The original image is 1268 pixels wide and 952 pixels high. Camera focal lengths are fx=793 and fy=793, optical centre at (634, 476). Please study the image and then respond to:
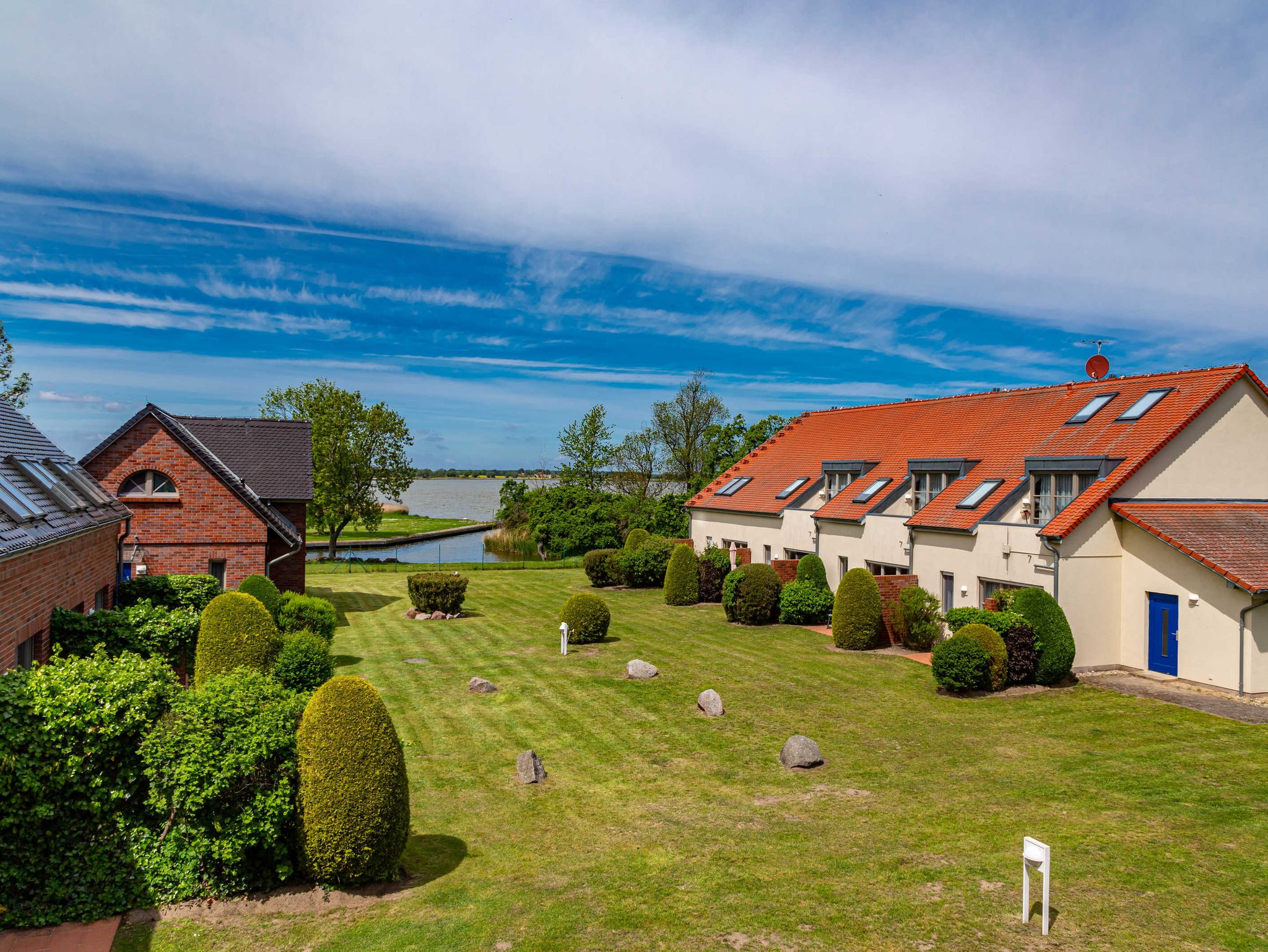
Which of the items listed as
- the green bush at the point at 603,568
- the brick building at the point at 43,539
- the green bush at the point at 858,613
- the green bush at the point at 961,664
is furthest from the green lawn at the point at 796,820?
the green bush at the point at 603,568

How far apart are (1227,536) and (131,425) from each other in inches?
1176

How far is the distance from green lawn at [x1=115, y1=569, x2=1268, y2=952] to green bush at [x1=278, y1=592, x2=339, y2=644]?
151 centimetres

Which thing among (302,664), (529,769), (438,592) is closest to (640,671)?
(529,769)

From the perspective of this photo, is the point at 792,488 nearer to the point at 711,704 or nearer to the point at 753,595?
the point at 753,595

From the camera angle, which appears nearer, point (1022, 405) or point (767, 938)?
point (767, 938)

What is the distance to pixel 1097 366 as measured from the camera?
2767 cm

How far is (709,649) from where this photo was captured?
24812 mm

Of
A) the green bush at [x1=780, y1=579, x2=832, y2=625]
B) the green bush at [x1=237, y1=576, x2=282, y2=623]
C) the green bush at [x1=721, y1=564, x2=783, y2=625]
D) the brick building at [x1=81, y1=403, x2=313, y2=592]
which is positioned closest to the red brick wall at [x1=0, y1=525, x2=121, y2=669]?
the green bush at [x1=237, y1=576, x2=282, y2=623]

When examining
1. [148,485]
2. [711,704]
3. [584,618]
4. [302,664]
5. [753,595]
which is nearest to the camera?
[302,664]

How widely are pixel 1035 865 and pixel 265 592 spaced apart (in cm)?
1990

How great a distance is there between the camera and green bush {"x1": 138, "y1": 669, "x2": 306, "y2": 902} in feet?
28.0

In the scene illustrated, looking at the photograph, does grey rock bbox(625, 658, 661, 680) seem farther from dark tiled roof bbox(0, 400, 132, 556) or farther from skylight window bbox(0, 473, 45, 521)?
skylight window bbox(0, 473, 45, 521)

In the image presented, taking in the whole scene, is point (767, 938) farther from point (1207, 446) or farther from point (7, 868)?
point (1207, 446)

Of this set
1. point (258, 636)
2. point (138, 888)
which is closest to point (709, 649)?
point (258, 636)
